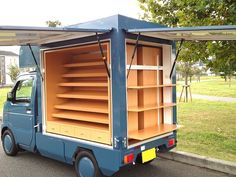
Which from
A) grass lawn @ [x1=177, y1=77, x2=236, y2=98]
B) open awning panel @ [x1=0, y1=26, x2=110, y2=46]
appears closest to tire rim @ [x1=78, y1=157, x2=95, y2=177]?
open awning panel @ [x1=0, y1=26, x2=110, y2=46]

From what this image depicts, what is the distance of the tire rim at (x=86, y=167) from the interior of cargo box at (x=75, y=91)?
0.37m

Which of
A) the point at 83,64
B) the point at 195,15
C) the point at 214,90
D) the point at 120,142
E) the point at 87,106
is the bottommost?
the point at 214,90

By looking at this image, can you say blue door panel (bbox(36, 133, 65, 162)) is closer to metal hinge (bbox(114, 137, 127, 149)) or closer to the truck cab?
the truck cab

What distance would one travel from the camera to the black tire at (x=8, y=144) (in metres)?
6.32

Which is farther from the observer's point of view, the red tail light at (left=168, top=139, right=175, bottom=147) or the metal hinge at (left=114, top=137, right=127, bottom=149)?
the red tail light at (left=168, top=139, right=175, bottom=147)

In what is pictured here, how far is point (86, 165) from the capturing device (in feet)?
15.1

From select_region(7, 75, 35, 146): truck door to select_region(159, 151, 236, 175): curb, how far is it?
2659 millimetres

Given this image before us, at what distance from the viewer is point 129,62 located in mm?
4617

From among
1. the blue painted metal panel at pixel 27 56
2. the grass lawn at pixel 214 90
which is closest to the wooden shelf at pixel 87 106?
the blue painted metal panel at pixel 27 56

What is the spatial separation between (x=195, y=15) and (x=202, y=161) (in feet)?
10.7

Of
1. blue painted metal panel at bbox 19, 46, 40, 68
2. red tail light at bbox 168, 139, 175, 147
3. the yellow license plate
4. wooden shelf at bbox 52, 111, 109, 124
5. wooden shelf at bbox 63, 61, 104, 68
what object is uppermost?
blue painted metal panel at bbox 19, 46, 40, 68

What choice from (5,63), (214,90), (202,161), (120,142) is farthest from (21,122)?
(5,63)

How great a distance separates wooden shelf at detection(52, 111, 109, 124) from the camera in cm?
487

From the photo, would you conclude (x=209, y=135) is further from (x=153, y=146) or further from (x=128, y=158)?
(x=128, y=158)
